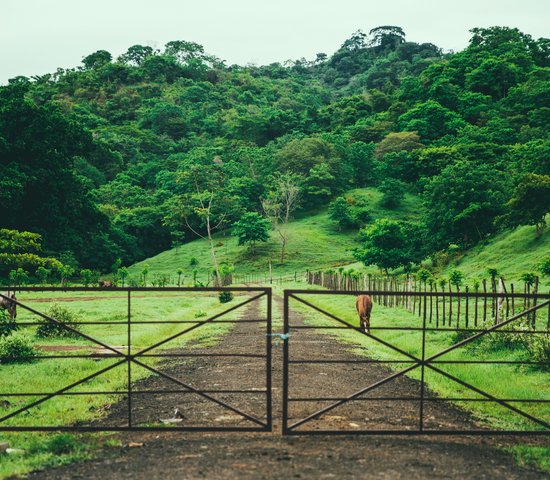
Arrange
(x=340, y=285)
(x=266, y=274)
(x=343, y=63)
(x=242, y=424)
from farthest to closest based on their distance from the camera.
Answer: (x=343, y=63), (x=266, y=274), (x=340, y=285), (x=242, y=424)

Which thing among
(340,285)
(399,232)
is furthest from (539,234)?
(340,285)

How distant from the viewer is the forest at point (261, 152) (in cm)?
4050

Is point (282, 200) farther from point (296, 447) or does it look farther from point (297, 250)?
point (296, 447)

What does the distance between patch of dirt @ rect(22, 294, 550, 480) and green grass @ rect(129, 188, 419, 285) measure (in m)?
58.6

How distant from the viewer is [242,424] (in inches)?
322

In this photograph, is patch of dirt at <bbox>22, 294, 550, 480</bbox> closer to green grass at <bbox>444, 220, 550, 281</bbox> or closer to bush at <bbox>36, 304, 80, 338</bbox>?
bush at <bbox>36, 304, 80, 338</bbox>

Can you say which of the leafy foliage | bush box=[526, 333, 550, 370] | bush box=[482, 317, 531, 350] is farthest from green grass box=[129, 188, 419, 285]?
bush box=[526, 333, 550, 370]

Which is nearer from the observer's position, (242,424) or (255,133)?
(242,424)

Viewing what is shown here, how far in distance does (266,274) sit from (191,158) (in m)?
35.6

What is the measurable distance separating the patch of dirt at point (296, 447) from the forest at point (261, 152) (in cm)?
3017

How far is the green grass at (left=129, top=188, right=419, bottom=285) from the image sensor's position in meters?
74.9

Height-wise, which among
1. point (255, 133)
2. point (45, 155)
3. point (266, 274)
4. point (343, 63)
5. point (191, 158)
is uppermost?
point (343, 63)

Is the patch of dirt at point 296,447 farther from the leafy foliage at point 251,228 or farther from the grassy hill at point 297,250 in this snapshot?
the leafy foliage at point 251,228

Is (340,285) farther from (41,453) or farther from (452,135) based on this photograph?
(452,135)
